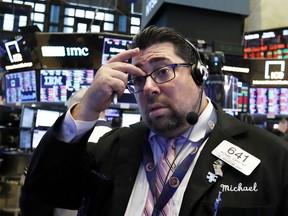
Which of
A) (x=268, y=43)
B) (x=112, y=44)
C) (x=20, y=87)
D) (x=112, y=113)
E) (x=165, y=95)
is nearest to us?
(x=165, y=95)

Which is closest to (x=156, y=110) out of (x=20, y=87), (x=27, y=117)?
(x=20, y=87)

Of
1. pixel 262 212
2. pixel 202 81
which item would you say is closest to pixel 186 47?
pixel 202 81

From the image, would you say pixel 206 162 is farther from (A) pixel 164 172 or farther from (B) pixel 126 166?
(B) pixel 126 166

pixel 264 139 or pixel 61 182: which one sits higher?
pixel 264 139

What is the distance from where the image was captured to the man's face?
1217 millimetres

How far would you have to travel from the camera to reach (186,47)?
1.33 m

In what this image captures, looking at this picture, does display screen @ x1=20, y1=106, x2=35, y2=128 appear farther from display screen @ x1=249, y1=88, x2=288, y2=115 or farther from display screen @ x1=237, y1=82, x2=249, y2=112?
display screen @ x1=249, y1=88, x2=288, y2=115

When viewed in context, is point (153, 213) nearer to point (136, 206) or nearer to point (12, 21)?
point (136, 206)

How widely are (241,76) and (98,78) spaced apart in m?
4.40

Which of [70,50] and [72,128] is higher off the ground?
[70,50]

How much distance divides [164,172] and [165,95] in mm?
270

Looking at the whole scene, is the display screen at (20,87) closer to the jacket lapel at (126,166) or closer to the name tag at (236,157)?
the jacket lapel at (126,166)

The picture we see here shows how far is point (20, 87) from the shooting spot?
519 cm

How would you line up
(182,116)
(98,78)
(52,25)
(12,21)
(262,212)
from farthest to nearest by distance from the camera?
(52,25), (12,21), (182,116), (98,78), (262,212)
